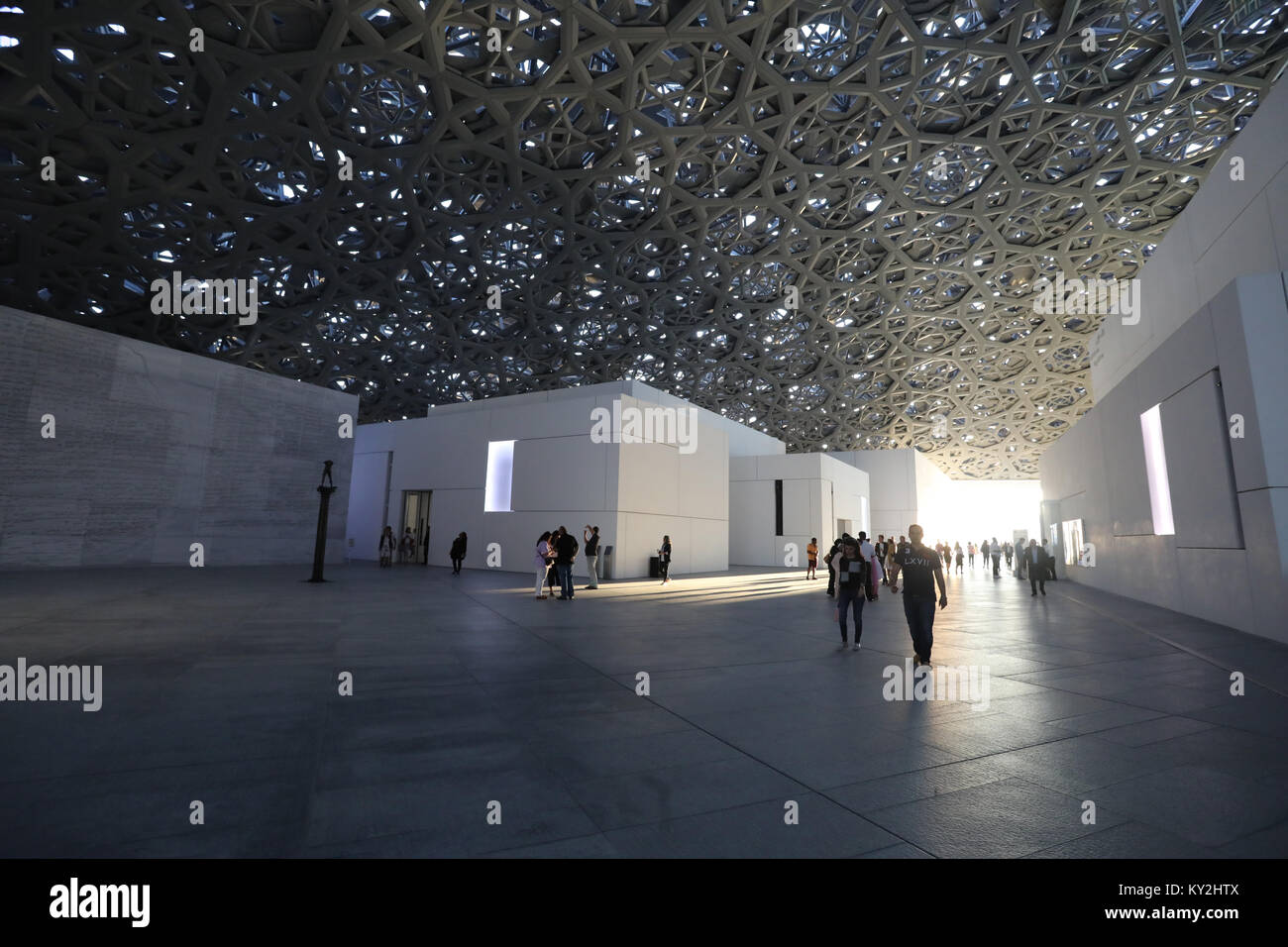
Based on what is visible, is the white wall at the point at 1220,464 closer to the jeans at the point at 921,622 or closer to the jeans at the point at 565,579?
the jeans at the point at 921,622

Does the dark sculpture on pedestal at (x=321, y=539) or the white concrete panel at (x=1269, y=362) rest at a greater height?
the white concrete panel at (x=1269, y=362)

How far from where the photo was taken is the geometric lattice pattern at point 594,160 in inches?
676

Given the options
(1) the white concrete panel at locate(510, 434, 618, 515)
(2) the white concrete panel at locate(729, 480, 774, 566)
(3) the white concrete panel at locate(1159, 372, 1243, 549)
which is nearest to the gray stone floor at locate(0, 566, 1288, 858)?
(3) the white concrete panel at locate(1159, 372, 1243, 549)

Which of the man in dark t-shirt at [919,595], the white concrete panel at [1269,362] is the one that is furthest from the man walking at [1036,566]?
the man in dark t-shirt at [919,595]

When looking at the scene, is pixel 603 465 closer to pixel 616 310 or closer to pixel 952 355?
pixel 616 310

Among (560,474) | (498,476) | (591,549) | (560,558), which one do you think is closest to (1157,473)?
(591,549)

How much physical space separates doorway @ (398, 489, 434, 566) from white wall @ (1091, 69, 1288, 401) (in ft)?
74.3

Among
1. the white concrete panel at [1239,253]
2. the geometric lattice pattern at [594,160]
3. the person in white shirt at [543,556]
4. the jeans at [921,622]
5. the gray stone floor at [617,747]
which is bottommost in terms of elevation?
the gray stone floor at [617,747]

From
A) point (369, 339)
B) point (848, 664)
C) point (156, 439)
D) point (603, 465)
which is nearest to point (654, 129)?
point (603, 465)

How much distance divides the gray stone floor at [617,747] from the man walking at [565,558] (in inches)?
151

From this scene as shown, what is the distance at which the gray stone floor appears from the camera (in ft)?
8.27

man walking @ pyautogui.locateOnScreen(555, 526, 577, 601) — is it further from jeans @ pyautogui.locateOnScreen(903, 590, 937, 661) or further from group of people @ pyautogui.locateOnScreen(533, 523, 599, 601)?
jeans @ pyautogui.locateOnScreen(903, 590, 937, 661)

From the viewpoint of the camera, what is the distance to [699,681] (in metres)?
5.46
